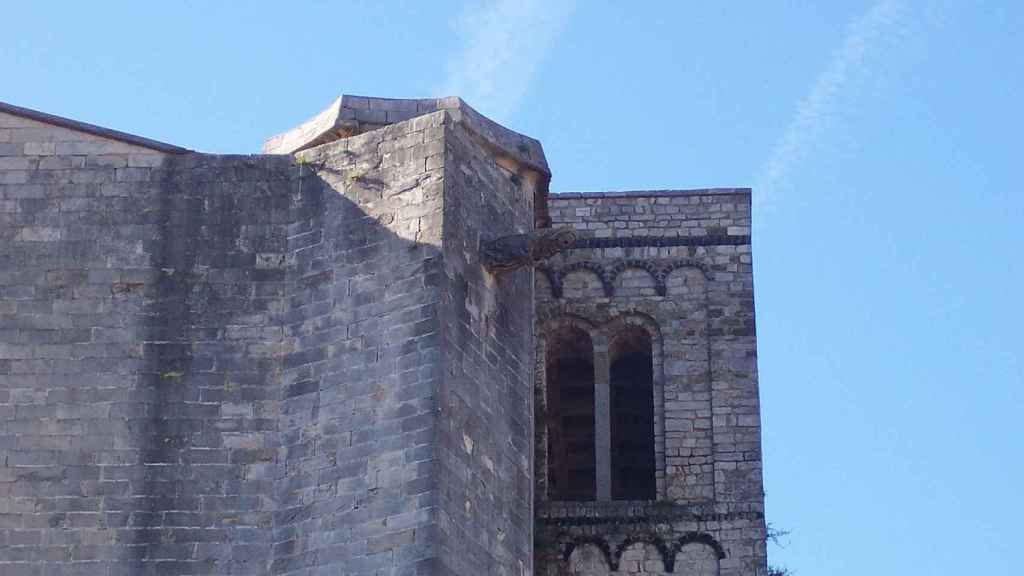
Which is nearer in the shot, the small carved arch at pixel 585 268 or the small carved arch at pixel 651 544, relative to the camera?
the small carved arch at pixel 651 544

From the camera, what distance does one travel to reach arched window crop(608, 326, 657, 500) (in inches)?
1175

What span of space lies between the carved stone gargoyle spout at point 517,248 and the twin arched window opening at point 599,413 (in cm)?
450

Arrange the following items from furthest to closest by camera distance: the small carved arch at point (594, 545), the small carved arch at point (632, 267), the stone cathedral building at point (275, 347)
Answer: the small carved arch at point (632, 267), the small carved arch at point (594, 545), the stone cathedral building at point (275, 347)

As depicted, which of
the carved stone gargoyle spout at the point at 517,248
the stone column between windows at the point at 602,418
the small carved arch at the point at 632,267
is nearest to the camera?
the carved stone gargoyle spout at the point at 517,248

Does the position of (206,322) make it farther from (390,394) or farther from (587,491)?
(587,491)

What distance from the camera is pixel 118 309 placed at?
982 inches

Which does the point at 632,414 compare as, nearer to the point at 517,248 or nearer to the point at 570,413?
the point at 570,413

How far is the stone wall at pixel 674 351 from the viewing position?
28.5m

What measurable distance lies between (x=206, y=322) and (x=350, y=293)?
1157 millimetres

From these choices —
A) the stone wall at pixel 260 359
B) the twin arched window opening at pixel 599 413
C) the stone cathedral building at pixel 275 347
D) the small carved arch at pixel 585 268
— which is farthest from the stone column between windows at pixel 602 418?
the stone wall at pixel 260 359

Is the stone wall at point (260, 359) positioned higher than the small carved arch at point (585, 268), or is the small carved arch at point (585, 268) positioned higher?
the small carved arch at point (585, 268)

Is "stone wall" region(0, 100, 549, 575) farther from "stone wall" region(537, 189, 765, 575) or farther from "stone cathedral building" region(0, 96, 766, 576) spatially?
"stone wall" region(537, 189, 765, 575)

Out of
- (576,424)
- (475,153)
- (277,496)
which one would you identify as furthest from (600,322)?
(277,496)

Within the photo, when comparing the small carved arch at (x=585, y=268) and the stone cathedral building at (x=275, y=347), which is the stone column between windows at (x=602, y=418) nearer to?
the small carved arch at (x=585, y=268)
